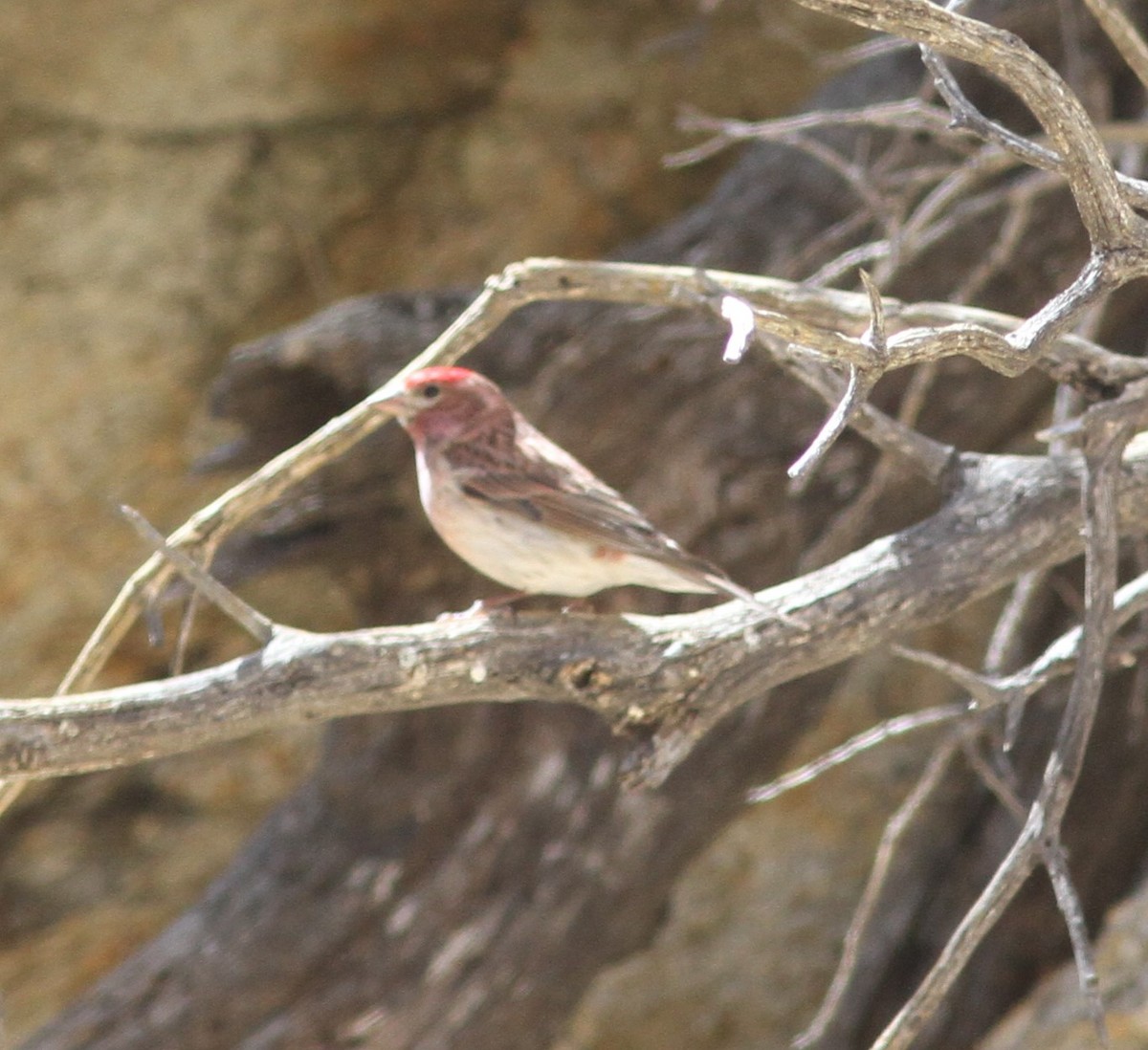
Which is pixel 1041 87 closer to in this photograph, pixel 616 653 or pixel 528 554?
pixel 616 653

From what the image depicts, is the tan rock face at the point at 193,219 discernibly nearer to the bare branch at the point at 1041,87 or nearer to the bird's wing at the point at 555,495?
the bird's wing at the point at 555,495

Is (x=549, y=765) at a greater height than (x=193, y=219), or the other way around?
(x=193, y=219)

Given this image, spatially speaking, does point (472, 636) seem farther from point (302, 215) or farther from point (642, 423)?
point (302, 215)

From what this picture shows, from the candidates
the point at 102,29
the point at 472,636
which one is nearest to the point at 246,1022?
the point at 472,636

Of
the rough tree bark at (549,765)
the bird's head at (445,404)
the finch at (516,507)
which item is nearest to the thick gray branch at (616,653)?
the finch at (516,507)

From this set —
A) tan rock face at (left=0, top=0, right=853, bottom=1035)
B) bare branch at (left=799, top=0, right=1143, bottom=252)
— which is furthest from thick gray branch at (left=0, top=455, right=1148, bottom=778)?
tan rock face at (left=0, top=0, right=853, bottom=1035)

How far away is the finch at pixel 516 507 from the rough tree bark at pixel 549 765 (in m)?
0.84

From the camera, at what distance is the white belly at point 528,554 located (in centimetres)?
337

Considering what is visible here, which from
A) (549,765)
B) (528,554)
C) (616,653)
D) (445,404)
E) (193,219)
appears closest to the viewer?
(616,653)

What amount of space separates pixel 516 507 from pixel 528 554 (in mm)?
115

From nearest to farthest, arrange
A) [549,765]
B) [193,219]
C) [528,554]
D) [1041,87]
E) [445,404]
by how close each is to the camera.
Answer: [1041,87]
[528,554]
[445,404]
[549,765]
[193,219]

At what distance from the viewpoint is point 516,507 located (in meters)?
3.42

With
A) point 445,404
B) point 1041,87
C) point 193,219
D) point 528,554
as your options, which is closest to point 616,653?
point 528,554

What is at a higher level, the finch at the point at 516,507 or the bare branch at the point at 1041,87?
the bare branch at the point at 1041,87
